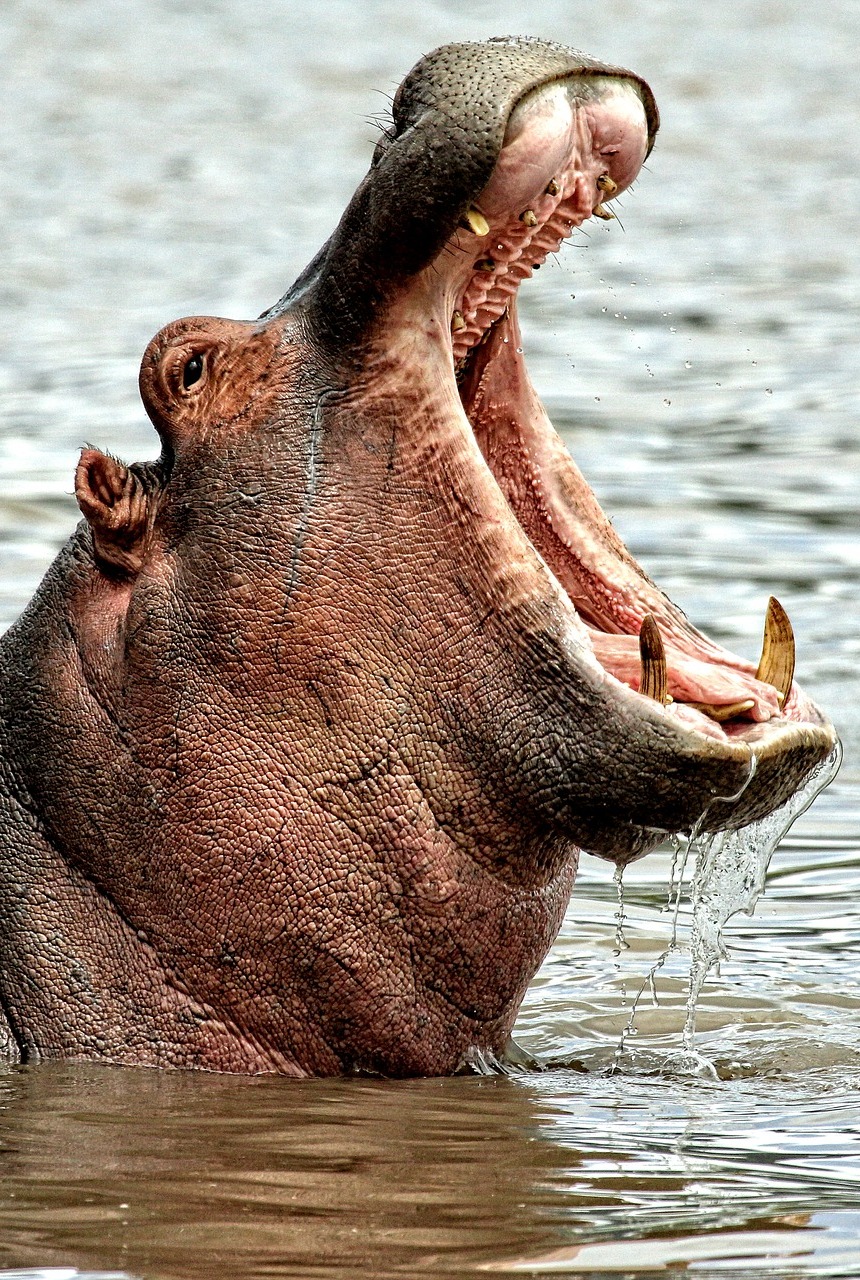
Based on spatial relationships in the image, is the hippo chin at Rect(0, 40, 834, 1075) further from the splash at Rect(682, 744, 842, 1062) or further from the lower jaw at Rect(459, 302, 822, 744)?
the splash at Rect(682, 744, 842, 1062)

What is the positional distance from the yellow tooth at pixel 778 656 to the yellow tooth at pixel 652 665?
0.41 metres

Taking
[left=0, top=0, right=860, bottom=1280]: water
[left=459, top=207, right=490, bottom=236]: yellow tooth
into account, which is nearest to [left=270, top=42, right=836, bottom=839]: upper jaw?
[left=459, top=207, right=490, bottom=236]: yellow tooth

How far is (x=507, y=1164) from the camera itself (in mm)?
4520

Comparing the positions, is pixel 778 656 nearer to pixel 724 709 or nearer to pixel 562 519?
pixel 724 709

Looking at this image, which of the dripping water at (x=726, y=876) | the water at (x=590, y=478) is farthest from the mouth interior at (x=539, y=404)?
the water at (x=590, y=478)

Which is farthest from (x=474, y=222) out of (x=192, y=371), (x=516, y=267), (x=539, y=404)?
(x=539, y=404)

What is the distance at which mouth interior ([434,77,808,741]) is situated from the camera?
4961mm

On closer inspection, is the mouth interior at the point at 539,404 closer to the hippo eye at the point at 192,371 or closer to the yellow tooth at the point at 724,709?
the yellow tooth at the point at 724,709

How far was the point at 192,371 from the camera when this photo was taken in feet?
17.3

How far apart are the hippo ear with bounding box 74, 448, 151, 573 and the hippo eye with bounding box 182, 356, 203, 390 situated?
0.82 ft

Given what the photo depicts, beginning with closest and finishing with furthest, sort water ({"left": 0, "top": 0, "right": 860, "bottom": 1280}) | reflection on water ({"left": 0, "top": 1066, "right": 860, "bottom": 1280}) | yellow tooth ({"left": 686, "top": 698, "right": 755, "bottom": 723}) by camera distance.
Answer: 1. reflection on water ({"left": 0, "top": 1066, "right": 860, "bottom": 1280})
2. water ({"left": 0, "top": 0, "right": 860, "bottom": 1280})
3. yellow tooth ({"left": 686, "top": 698, "right": 755, "bottom": 723})

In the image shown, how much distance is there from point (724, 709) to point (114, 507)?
141 centimetres

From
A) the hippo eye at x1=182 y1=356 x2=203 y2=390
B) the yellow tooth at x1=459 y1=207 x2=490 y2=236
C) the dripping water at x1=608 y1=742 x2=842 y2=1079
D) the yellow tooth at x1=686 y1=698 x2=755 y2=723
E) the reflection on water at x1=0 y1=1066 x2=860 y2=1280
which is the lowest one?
the reflection on water at x1=0 y1=1066 x2=860 y2=1280

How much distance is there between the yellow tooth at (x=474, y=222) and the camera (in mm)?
4895
